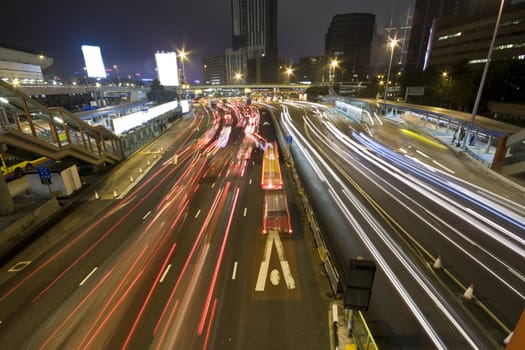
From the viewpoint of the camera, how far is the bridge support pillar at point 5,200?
15.4 m

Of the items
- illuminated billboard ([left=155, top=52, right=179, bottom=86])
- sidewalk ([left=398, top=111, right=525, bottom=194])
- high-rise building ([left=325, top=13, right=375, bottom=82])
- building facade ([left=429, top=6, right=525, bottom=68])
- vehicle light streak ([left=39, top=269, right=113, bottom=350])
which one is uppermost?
high-rise building ([left=325, top=13, right=375, bottom=82])

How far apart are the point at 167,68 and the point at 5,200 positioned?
66.6m

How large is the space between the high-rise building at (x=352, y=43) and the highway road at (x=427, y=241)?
601ft

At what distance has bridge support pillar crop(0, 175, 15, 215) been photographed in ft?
50.6

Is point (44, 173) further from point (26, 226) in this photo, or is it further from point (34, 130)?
point (26, 226)

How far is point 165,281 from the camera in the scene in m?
11.3

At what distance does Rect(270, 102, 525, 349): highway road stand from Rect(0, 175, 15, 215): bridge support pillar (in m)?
21.2

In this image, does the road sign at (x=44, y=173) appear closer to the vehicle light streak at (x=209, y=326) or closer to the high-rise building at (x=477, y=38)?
the vehicle light streak at (x=209, y=326)

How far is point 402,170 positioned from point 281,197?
52.8 ft

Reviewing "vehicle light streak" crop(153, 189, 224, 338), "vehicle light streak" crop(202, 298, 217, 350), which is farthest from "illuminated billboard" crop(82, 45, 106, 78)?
"vehicle light streak" crop(202, 298, 217, 350)

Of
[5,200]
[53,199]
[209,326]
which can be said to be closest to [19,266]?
[5,200]

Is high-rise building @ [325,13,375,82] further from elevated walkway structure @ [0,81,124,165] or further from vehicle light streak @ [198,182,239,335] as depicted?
vehicle light streak @ [198,182,239,335]

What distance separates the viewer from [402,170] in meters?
25.4

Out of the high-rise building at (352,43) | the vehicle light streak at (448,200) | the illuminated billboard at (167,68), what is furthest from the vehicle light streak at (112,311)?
the high-rise building at (352,43)
